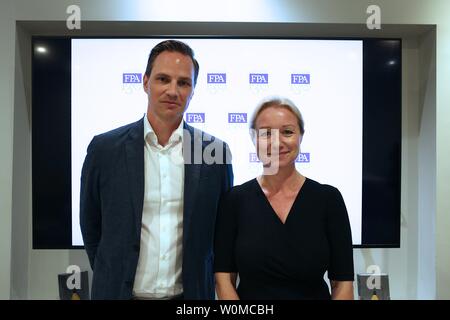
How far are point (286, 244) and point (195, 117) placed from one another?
1.07m

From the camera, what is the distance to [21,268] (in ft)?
7.89

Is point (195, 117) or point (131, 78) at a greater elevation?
point (131, 78)

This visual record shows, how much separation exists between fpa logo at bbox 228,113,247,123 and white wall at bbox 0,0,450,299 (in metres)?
0.55

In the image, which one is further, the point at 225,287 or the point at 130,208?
the point at 130,208

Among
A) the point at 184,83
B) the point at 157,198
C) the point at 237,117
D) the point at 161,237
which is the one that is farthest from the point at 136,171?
the point at 237,117

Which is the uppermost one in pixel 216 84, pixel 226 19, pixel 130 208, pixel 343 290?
pixel 226 19

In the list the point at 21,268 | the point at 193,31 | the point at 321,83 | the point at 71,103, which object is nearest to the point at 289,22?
the point at 321,83

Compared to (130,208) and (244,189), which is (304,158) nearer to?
(244,189)

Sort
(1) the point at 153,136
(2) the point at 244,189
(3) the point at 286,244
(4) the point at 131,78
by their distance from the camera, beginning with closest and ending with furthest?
1. (3) the point at 286,244
2. (2) the point at 244,189
3. (1) the point at 153,136
4. (4) the point at 131,78

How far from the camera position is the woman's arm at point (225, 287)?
1.48m

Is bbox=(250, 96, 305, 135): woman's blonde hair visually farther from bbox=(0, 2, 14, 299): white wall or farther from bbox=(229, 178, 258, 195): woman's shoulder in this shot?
bbox=(0, 2, 14, 299): white wall

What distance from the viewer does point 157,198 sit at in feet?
5.31

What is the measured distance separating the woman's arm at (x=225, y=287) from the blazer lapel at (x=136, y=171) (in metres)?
0.37

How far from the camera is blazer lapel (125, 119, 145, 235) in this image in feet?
5.19
